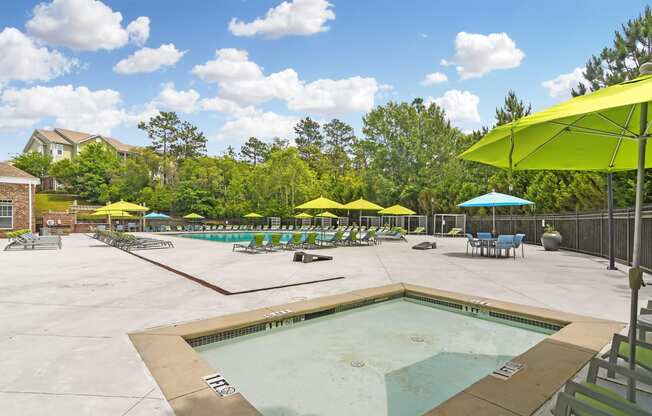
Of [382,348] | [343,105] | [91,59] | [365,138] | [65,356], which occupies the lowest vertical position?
[382,348]

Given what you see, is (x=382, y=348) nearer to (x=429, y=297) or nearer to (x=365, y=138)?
(x=429, y=297)

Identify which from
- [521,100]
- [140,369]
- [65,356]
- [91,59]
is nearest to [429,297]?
[140,369]

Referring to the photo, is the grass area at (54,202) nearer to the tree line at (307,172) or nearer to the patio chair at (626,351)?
the tree line at (307,172)

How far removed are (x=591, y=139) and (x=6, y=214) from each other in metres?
31.7

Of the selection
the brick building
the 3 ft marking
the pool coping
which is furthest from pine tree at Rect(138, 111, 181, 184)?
the 3 ft marking

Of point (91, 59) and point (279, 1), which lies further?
point (91, 59)

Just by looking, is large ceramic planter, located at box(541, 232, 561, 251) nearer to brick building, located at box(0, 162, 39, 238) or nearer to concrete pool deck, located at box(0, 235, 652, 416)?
concrete pool deck, located at box(0, 235, 652, 416)

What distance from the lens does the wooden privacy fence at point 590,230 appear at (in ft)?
29.2

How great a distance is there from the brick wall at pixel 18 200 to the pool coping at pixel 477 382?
90.7 ft

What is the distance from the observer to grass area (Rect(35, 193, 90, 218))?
143 ft

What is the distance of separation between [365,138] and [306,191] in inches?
337

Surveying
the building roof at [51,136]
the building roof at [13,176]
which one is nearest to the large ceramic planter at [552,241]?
the building roof at [13,176]

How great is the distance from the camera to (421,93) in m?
38.2

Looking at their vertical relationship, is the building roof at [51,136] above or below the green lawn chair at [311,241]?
above
